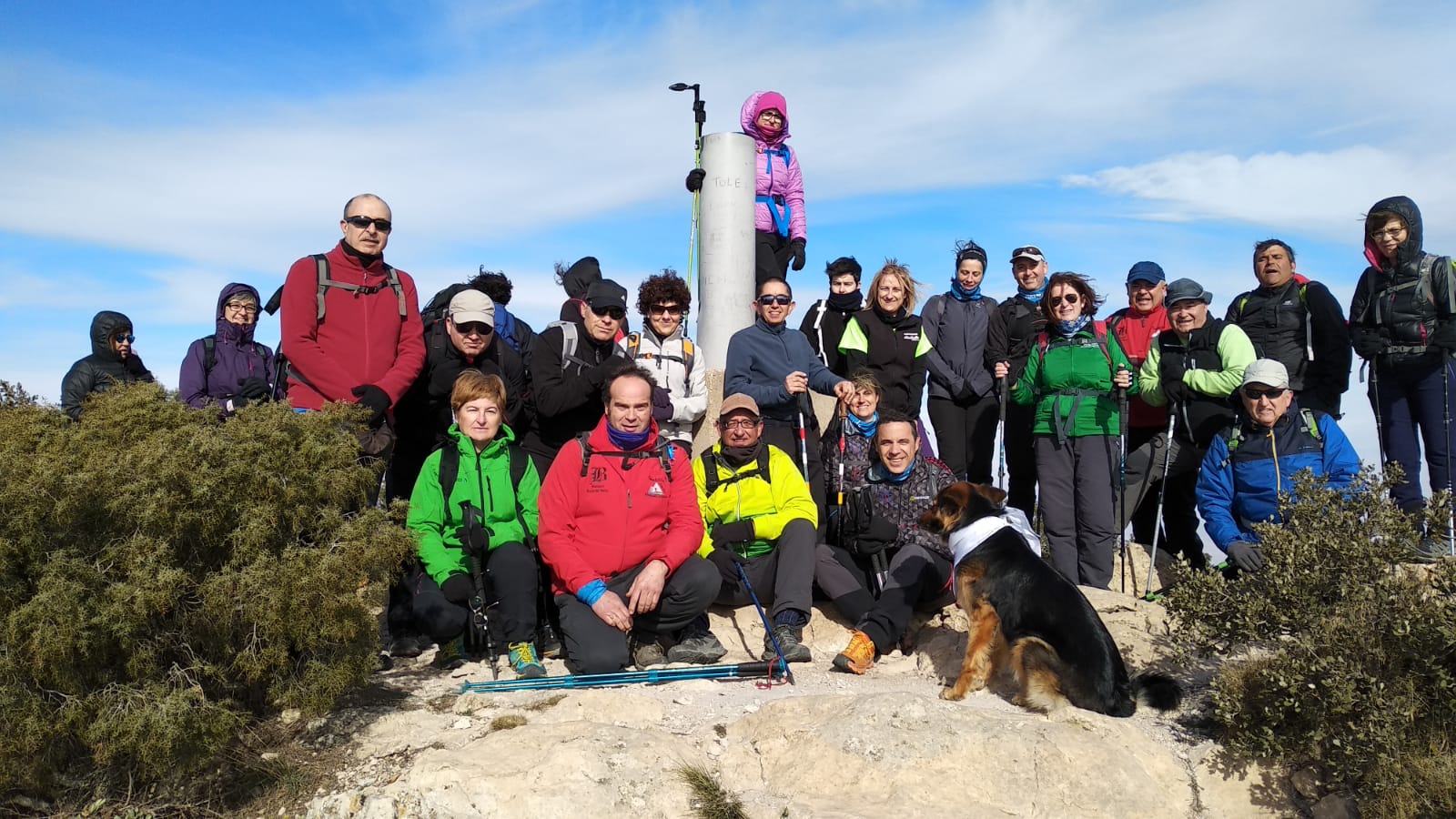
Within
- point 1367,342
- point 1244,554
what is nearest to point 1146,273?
point 1367,342

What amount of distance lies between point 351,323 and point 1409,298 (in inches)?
271

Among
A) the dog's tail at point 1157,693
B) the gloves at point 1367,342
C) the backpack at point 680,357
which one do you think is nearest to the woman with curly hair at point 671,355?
the backpack at point 680,357

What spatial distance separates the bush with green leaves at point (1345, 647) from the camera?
428cm

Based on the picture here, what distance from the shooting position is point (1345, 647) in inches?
181

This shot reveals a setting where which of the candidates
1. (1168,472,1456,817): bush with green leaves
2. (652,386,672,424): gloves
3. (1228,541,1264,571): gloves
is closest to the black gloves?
(652,386,672,424): gloves

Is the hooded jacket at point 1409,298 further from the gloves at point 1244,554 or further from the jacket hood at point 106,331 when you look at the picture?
the jacket hood at point 106,331

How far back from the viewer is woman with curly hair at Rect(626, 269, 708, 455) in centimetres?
680

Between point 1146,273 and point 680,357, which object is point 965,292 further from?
point 680,357

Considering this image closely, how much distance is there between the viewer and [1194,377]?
692 cm

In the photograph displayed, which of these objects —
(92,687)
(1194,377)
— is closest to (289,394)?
(92,687)

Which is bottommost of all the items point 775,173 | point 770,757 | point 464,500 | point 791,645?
point 770,757

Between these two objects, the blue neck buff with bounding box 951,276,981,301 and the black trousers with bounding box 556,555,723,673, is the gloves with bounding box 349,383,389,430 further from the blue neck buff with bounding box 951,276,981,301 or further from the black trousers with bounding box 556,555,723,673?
the blue neck buff with bounding box 951,276,981,301

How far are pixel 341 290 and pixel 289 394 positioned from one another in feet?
2.25

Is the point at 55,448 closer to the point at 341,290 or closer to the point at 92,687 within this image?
the point at 92,687
